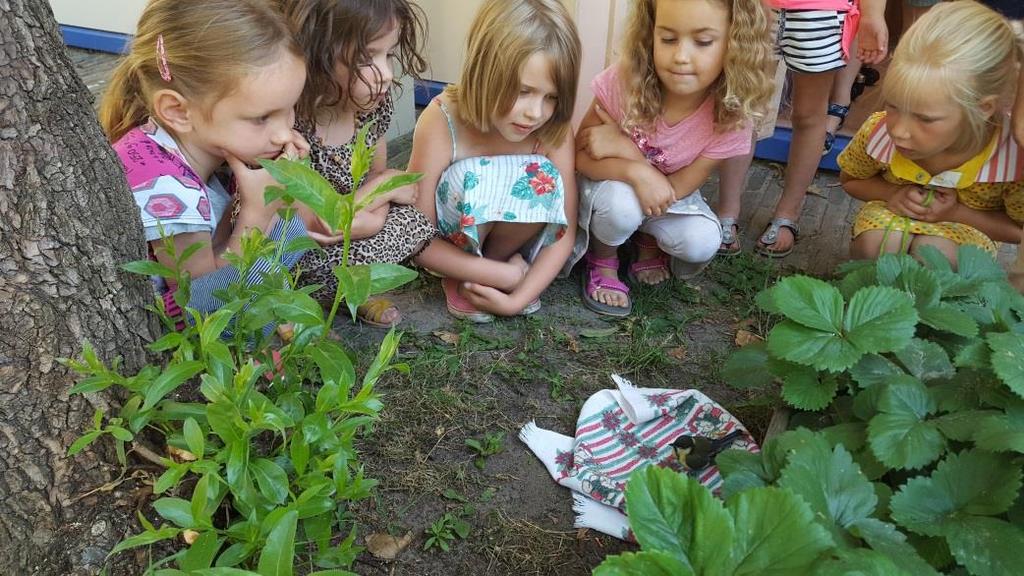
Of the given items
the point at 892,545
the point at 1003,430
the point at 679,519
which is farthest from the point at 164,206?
the point at 1003,430

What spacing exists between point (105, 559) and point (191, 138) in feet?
3.58

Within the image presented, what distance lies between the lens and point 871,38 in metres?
2.90

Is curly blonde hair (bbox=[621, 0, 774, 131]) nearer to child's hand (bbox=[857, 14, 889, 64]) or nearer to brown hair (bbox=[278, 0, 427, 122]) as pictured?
child's hand (bbox=[857, 14, 889, 64])

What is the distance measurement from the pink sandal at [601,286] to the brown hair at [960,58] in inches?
40.5

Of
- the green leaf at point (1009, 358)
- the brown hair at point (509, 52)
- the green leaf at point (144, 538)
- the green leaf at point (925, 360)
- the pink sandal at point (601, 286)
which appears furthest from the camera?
the pink sandal at point (601, 286)

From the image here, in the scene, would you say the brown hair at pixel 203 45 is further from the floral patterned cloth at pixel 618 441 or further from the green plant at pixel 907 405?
the green plant at pixel 907 405

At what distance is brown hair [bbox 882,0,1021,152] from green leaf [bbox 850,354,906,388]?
104cm

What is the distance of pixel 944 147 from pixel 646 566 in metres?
1.99

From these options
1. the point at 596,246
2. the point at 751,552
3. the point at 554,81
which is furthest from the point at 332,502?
the point at 596,246

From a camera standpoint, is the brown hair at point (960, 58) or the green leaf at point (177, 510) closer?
the green leaf at point (177, 510)

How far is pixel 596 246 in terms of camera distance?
2801 mm

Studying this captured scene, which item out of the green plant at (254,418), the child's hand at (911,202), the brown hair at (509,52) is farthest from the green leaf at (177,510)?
the child's hand at (911,202)

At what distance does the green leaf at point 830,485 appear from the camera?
3.93 ft

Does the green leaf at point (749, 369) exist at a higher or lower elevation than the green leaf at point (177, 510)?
lower
